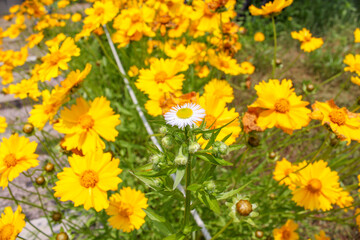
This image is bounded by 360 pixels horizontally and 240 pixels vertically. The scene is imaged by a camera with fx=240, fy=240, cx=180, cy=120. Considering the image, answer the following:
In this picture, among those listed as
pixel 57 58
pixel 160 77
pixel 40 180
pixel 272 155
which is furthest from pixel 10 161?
pixel 272 155

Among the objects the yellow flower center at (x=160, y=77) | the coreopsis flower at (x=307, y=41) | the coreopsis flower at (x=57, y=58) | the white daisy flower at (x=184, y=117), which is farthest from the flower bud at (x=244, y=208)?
the coreopsis flower at (x=307, y=41)

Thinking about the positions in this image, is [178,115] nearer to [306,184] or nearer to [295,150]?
[306,184]

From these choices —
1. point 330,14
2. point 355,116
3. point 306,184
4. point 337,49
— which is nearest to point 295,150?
point 306,184

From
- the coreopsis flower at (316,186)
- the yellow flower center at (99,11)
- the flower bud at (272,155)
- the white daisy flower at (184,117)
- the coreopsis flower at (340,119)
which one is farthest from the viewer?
the yellow flower center at (99,11)

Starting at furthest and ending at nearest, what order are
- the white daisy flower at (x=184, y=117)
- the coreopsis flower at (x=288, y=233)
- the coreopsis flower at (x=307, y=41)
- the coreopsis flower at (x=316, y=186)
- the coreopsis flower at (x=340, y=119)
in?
the coreopsis flower at (x=307, y=41) < the coreopsis flower at (x=288, y=233) < the coreopsis flower at (x=316, y=186) < the coreopsis flower at (x=340, y=119) < the white daisy flower at (x=184, y=117)

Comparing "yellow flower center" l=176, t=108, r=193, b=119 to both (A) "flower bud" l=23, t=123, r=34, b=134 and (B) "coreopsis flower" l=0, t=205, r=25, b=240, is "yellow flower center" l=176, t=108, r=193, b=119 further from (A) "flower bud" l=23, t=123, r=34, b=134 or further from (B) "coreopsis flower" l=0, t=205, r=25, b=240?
(A) "flower bud" l=23, t=123, r=34, b=134

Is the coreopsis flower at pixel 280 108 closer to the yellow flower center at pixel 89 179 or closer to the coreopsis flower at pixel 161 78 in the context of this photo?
the coreopsis flower at pixel 161 78

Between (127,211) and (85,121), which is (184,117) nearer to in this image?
(85,121)
